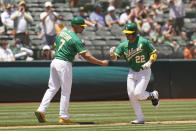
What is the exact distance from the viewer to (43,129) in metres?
10.2

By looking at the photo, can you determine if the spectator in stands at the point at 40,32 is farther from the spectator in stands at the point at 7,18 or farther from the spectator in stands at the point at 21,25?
the spectator in stands at the point at 7,18

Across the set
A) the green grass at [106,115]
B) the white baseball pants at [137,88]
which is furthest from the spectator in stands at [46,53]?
the white baseball pants at [137,88]

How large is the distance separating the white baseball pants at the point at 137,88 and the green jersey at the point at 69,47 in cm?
118

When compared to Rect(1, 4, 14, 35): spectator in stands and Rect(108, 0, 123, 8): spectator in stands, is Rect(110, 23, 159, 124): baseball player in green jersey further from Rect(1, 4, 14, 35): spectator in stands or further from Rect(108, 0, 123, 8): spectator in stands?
Rect(108, 0, 123, 8): spectator in stands

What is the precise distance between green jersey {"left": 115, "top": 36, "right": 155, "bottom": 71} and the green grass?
4.32 feet

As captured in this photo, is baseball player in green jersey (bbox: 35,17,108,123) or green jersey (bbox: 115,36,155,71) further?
green jersey (bbox: 115,36,155,71)

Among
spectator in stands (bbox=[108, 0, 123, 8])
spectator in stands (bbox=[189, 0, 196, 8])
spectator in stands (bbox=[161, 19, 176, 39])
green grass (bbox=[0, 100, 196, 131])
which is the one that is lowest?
green grass (bbox=[0, 100, 196, 131])

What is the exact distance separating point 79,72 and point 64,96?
6241mm

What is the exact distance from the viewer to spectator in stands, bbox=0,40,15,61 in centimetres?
1839

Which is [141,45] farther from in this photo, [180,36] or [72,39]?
[180,36]

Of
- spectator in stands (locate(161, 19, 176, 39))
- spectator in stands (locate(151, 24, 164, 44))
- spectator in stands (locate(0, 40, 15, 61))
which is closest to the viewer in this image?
spectator in stands (locate(0, 40, 15, 61))

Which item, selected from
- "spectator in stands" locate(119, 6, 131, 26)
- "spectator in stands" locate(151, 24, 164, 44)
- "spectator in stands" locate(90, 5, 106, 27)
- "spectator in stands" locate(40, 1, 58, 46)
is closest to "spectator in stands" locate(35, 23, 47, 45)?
"spectator in stands" locate(40, 1, 58, 46)

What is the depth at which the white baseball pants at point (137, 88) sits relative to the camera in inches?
440

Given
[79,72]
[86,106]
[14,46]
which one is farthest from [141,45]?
[14,46]
